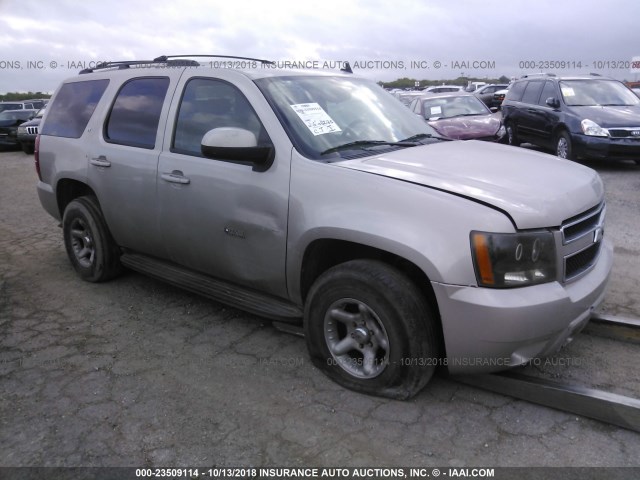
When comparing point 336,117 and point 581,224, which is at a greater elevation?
point 336,117

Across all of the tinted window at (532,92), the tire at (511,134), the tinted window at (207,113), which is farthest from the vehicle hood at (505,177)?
the tire at (511,134)

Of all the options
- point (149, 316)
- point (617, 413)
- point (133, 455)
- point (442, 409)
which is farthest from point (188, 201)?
point (617, 413)

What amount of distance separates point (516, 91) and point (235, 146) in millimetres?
10325

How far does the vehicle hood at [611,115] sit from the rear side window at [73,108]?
7.90 metres

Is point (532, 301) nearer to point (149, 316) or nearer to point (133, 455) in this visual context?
point (133, 455)

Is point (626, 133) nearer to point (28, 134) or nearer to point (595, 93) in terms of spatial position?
point (595, 93)

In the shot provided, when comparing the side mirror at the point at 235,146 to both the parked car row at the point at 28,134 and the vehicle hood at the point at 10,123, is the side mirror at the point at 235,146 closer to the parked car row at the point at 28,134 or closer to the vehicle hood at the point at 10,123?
the parked car row at the point at 28,134

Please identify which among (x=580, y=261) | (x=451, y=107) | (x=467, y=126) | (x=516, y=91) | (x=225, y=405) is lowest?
(x=225, y=405)

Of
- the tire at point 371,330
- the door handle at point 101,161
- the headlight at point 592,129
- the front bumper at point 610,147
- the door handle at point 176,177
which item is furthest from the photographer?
the headlight at point 592,129

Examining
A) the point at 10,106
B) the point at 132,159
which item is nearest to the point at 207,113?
the point at 132,159

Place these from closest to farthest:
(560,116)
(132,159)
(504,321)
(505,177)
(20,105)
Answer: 1. (504,321)
2. (505,177)
3. (132,159)
4. (560,116)
5. (20,105)

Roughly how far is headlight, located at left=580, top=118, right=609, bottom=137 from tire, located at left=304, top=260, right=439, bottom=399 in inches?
302

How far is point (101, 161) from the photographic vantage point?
440 centimetres

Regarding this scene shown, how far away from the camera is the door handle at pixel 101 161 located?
4352mm
